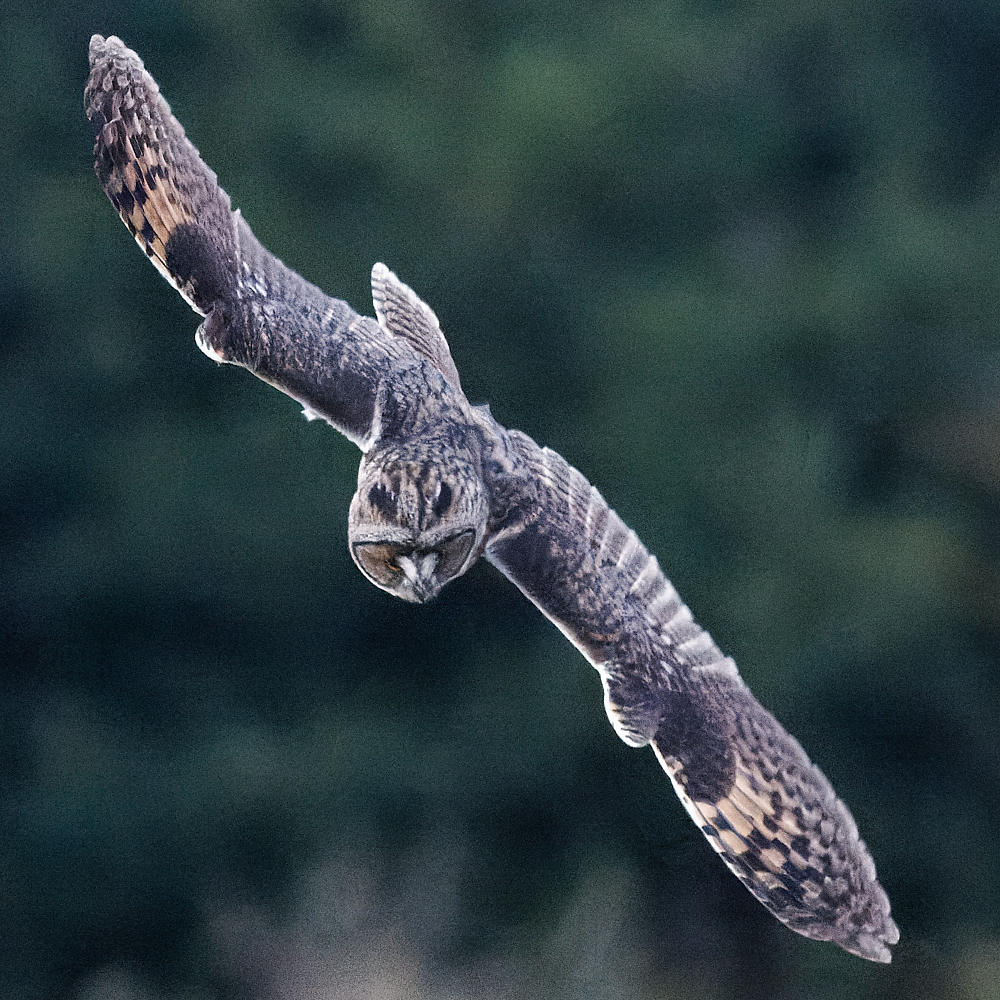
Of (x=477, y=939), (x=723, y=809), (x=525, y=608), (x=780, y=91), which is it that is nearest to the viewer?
(x=723, y=809)

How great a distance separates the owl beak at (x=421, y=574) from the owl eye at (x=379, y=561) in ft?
0.03

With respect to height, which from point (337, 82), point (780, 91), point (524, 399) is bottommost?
point (524, 399)

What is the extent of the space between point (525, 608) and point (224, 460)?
3.79ft

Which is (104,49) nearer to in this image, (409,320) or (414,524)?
(409,320)

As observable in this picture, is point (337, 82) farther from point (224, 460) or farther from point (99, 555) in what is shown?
point (99, 555)

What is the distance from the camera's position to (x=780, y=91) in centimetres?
624

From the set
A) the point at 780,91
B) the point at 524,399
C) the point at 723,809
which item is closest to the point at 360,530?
the point at 723,809

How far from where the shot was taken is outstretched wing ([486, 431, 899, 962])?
5.38ft

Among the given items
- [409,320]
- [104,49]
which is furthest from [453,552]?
[104,49]

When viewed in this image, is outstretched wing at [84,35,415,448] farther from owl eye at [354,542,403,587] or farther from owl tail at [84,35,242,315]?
owl eye at [354,542,403,587]

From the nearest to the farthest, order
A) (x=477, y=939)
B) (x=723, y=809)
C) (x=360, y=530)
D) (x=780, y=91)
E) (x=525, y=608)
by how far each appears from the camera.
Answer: (x=360, y=530) → (x=723, y=809) → (x=477, y=939) → (x=525, y=608) → (x=780, y=91)

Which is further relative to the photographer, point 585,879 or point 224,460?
point 585,879

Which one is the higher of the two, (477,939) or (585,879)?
(585,879)

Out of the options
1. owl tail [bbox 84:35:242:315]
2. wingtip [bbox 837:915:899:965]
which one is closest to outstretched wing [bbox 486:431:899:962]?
wingtip [bbox 837:915:899:965]
